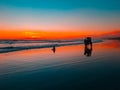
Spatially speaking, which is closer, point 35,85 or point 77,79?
point 35,85

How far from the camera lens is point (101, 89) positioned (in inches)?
302

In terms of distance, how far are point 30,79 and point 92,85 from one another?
3.38 metres

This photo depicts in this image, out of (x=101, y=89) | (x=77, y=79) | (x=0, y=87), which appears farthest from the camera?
(x=77, y=79)

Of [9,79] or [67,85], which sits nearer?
[67,85]

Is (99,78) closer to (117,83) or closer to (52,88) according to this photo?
(117,83)

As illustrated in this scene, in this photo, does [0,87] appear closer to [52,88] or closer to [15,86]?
[15,86]

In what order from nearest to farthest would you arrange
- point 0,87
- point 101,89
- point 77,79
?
point 101,89, point 0,87, point 77,79

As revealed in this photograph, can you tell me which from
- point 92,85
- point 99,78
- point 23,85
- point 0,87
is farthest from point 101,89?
point 0,87

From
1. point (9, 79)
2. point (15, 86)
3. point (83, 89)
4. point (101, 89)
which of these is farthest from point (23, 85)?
point (101, 89)

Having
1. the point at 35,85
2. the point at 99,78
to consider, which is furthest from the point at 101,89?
the point at 35,85

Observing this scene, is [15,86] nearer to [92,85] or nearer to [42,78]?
[42,78]

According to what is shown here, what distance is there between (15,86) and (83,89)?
10.2ft

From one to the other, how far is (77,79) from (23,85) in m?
2.82

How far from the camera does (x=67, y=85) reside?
8.35 metres
